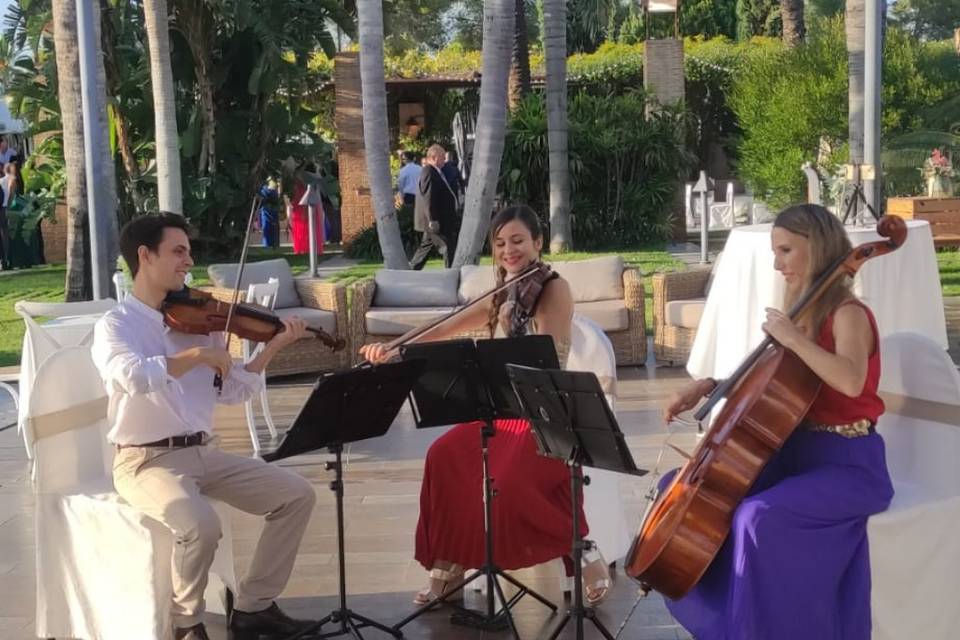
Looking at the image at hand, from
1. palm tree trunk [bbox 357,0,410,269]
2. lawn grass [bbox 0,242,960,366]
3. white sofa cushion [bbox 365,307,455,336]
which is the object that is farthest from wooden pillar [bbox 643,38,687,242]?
white sofa cushion [bbox 365,307,455,336]

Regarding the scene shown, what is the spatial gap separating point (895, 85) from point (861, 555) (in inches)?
642

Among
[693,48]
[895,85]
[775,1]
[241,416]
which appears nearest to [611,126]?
[895,85]

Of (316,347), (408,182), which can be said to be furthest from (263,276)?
(408,182)

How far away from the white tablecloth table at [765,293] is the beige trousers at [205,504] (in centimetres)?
331

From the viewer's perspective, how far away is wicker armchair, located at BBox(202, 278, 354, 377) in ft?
33.4

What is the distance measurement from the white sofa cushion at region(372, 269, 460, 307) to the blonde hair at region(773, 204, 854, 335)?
6.27 meters

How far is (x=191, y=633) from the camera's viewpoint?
14.4ft

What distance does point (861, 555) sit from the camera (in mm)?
3936

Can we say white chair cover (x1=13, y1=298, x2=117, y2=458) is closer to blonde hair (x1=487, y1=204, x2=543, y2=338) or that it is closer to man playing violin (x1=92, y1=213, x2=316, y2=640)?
man playing violin (x1=92, y1=213, x2=316, y2=640)

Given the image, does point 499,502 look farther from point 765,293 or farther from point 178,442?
point 765,293

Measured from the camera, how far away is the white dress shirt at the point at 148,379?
14.1 ft

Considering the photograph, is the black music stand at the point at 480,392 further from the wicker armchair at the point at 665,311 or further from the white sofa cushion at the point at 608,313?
the wicker armchair at the point at 665,311

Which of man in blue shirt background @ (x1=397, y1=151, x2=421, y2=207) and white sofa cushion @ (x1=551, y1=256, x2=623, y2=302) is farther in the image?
man in blue shirt background @ (x1=397, y1=151, x2=421, y2=207)

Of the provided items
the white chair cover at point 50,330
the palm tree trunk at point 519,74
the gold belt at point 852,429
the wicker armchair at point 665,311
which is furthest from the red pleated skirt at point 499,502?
the palm tree trunk at point 519,74
